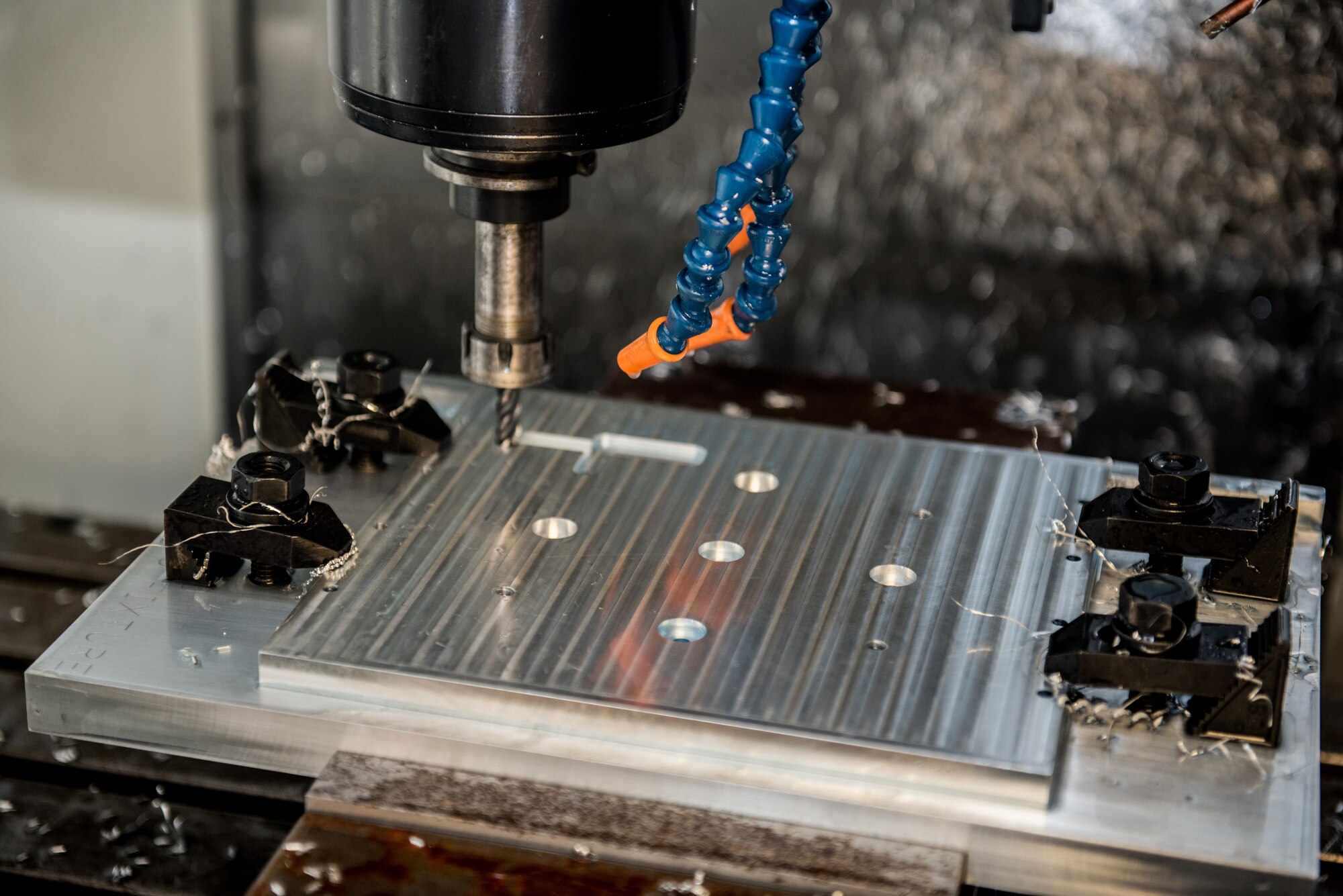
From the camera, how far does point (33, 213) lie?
180 cm

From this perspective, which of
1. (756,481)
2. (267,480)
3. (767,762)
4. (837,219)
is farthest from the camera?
(837,219)

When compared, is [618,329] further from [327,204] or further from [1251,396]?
[1251,396]

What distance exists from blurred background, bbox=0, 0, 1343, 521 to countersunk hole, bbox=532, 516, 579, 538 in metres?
0.52

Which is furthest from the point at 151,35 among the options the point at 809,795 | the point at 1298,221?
the point at 809,795

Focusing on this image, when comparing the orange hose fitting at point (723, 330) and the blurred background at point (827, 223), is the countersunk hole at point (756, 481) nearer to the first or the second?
the orange hose fitting at point (723, 330)

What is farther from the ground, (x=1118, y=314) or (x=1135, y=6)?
(x=1135, y=6)

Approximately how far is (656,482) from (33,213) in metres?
1.15

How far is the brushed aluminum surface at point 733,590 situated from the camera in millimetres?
729

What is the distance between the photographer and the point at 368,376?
3.12 feet

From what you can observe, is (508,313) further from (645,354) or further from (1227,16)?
(1227,16)

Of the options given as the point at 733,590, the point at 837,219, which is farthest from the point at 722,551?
the point at 837,219

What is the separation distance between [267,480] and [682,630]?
224 mm

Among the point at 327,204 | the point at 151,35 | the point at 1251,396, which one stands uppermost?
the point at 151,35

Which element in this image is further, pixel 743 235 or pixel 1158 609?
pixel 743 235
